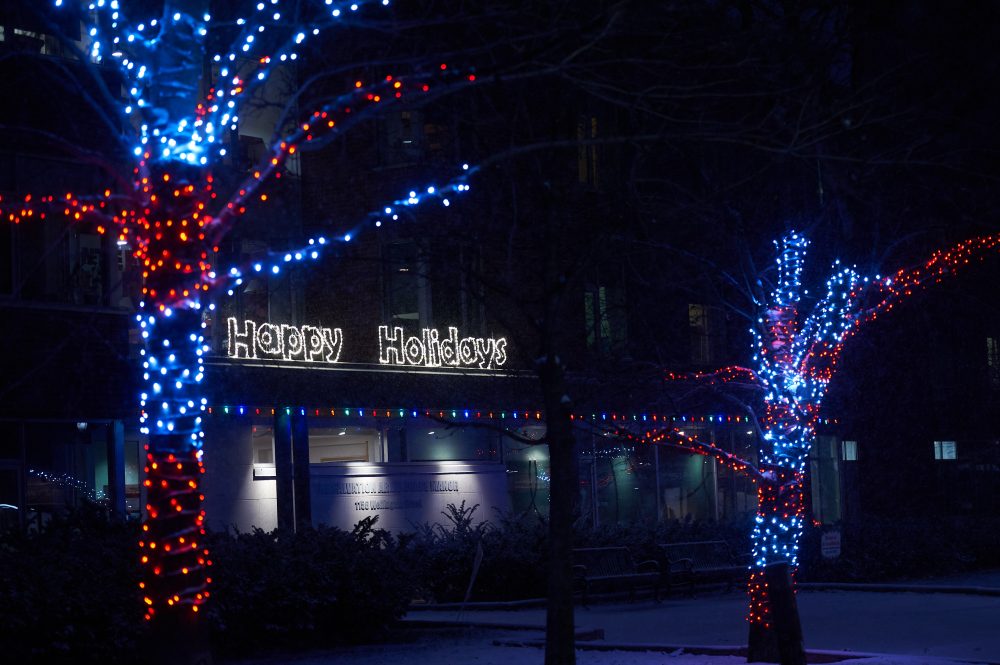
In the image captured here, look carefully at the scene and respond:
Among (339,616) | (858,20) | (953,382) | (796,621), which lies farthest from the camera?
(953,382)

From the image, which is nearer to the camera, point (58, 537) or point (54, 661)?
point (54, 661)

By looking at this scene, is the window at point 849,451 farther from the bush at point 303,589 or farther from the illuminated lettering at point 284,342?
the bush at point 303,589

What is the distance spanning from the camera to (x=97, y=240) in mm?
21219

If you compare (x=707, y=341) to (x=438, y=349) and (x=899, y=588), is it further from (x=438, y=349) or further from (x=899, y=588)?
(x=899, y=588)

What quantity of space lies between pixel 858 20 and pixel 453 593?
12.0 meters

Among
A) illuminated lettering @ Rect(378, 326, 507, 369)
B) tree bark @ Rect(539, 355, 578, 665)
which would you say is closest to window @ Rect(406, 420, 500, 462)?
illuminated lettering @ Rect(378, 326, 507, 369)

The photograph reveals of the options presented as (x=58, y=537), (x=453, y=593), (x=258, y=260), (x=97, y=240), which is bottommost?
(x=453, y=593)

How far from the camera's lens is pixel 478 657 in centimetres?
1486

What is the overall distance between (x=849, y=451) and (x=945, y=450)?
5245 millimetres

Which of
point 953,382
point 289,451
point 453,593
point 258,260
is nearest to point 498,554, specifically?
point 453,593

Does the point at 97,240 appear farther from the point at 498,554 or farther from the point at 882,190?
the point at 882,190

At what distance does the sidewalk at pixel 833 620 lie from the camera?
15.6 metres

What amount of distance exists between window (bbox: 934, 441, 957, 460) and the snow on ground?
2627 centimetres

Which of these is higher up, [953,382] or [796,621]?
[953,382]
